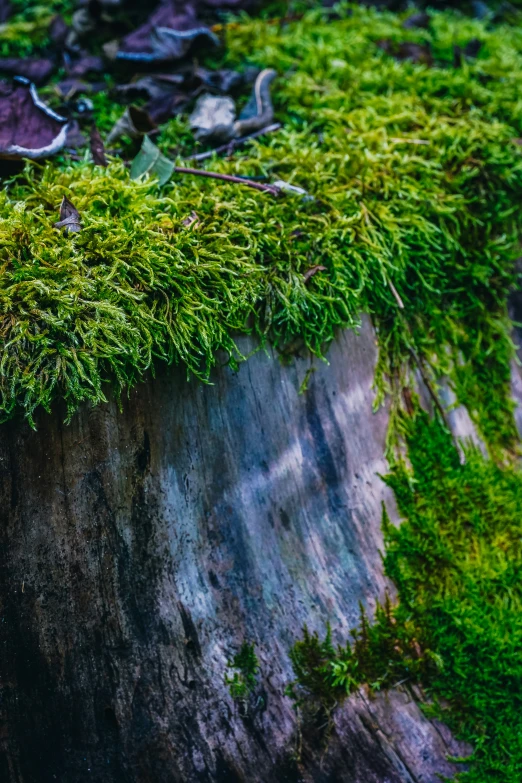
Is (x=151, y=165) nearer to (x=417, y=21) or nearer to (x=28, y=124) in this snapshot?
(x=28, y=124)

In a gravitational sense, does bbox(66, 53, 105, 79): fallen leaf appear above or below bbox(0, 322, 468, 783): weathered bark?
above

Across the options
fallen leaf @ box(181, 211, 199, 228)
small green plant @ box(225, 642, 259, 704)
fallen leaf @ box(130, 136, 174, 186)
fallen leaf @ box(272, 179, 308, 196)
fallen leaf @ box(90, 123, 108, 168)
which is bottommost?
small green plant @ box(225, 642, 259, 704)

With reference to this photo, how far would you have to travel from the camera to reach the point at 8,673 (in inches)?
64.4

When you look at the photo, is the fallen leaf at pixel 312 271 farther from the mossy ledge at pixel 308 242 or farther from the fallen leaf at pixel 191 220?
the fallen leaf at pixel 191 220

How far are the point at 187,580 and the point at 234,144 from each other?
6.48 ft

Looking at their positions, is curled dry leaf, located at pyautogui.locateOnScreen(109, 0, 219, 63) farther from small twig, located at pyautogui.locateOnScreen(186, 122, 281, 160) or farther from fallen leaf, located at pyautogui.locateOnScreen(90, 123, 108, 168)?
fallen leaf, located at pyautogui.locateOnScreen(90, 123, 108, 168)

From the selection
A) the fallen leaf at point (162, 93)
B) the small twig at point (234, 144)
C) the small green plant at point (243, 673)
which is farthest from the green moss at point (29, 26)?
the small green plant at point (243, 673)

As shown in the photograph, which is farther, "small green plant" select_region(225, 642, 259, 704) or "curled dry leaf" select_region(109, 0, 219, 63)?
"curled dry leaf" select_region(109, 0, 219, 63)

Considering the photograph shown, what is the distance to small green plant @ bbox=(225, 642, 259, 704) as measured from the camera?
6.10 feet

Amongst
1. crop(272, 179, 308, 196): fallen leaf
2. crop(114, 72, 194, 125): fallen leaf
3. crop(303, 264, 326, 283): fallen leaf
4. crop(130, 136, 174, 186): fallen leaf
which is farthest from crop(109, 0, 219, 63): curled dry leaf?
crop(303, 264, 326, 283): fallen leaf

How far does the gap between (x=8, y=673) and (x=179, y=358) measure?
1.13m

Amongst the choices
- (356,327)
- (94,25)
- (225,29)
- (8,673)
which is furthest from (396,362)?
(94,25)

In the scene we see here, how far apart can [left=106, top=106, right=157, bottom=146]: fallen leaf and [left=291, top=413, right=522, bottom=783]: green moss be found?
182cm

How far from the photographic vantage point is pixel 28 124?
223 centimetres
